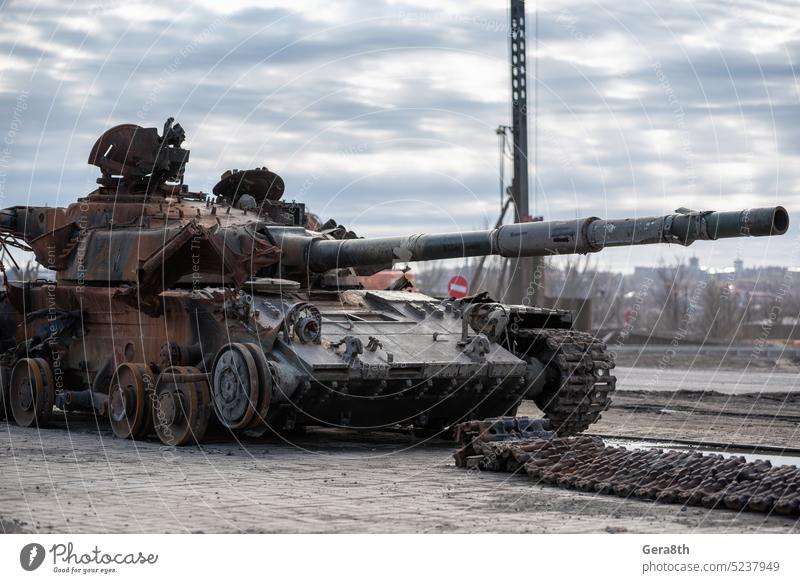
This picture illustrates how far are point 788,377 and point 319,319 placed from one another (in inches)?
839

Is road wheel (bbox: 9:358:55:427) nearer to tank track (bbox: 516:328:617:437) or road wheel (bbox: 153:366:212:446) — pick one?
road wheel (bbox: 153:366:212:446)

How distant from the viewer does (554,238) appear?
47.8 ft

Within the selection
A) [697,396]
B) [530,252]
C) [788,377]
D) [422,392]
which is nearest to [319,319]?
[422,392]

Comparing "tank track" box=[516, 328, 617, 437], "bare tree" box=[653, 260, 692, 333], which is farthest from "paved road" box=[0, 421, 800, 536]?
"bare tree" box=[653, 260, 692, 333]

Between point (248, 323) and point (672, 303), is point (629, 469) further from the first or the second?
point (672, 303)

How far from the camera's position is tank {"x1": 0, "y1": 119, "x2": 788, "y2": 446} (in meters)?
16.2

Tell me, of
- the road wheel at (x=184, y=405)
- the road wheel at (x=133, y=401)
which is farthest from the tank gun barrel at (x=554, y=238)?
the road wheel at (x=133, y=401)

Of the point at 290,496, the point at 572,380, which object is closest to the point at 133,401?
the point at 290,496

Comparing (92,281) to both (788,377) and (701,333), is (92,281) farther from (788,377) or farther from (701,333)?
(701,333)

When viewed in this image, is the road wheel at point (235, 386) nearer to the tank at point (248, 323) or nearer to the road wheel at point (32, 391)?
the tank at point (248, 323)

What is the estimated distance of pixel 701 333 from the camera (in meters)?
68.5

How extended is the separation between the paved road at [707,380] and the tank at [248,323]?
11.4 meters

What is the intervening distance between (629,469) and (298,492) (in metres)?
3.21

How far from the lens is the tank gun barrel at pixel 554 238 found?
500 inches
